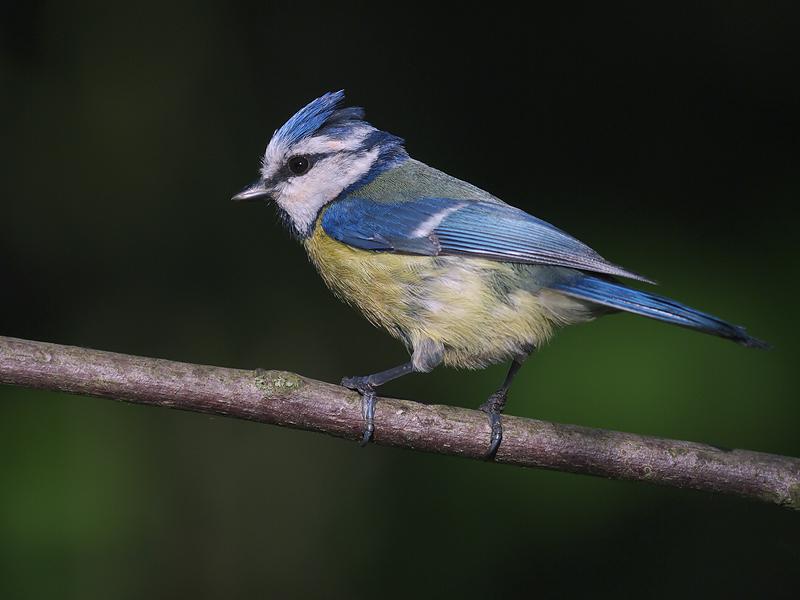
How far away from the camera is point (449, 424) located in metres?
1.92

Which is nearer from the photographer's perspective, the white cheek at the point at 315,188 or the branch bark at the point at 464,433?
the branch bark at the point at 464,433

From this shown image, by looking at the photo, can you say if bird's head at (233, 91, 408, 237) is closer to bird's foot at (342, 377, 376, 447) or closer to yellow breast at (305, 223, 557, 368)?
yellow breast at (305, 223, 557, 368)

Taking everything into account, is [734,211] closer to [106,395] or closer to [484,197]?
[484,197]

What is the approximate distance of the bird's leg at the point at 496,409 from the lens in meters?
1.93

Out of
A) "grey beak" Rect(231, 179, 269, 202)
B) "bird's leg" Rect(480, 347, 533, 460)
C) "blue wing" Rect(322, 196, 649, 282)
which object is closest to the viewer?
"bird's leg" Rect(480, 347, 533, 460)

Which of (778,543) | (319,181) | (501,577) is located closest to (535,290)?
(319,181)

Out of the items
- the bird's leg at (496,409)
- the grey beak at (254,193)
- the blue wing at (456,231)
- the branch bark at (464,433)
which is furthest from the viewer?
the grey beak at (254,193)

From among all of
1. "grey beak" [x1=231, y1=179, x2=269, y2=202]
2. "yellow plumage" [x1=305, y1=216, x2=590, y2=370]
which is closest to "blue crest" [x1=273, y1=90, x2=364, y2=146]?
"grey beak" [x1=231, y1=179, x2=269, y2=202]

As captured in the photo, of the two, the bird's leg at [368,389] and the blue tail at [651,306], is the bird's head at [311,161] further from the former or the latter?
the blue tail at [651,306]

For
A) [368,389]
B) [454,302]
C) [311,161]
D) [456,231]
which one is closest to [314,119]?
[311,161]

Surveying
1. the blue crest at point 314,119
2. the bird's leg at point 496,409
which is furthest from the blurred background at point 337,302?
the blue crest at point 314,119

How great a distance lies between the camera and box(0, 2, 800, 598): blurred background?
267 centimetres

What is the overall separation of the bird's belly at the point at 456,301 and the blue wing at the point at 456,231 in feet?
0.11

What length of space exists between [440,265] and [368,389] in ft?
1.21
